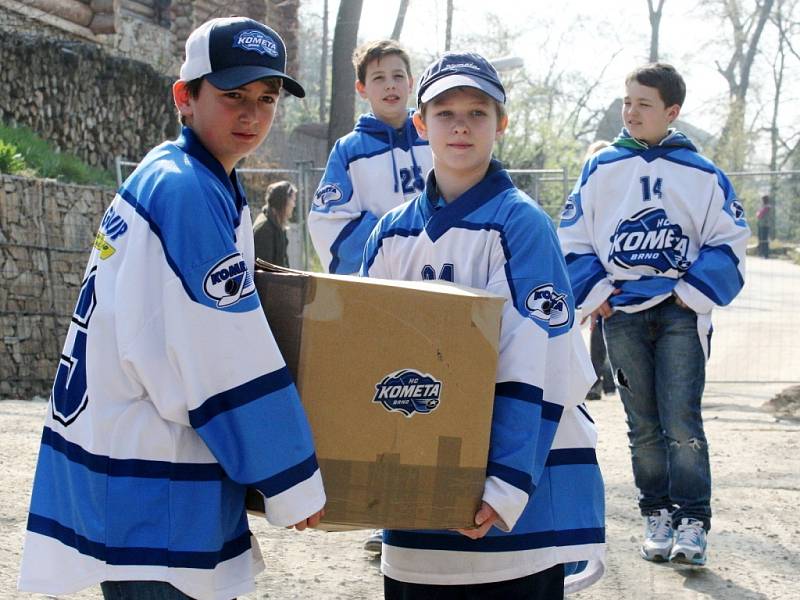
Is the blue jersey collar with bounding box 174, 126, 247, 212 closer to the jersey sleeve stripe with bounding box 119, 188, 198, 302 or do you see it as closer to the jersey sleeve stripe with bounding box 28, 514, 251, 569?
the jersey sleeve stripe with bounding box 119, 188, 198, 302

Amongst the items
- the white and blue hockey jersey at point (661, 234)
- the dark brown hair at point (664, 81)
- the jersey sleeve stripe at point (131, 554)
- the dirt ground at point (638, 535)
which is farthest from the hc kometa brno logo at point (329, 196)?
the jersey sleeve stripe at point (131, 554)

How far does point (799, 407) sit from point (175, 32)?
1530cm

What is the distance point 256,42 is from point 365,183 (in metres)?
2.53

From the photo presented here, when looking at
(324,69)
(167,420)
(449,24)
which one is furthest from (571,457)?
(324,69)

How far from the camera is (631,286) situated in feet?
16.0

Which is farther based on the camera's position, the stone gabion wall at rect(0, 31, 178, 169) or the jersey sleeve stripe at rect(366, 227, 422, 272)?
the stone gabion wall at rect(0, 31, 178, 169)

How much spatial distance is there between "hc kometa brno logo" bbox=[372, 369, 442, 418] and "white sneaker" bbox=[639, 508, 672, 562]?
270cm

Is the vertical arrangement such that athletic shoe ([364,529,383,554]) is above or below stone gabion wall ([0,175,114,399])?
below

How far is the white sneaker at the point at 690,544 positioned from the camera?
4.80 metres

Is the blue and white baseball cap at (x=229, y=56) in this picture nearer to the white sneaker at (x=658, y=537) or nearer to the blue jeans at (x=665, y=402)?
the blue jeans at (x=665, y=402)

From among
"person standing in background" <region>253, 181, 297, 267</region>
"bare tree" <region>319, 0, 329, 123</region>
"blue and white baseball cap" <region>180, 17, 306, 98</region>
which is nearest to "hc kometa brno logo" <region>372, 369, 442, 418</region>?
"blue and white baseball cap" <region>180, 17, 306, 98</region>

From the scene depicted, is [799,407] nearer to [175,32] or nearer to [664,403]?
[664,403]

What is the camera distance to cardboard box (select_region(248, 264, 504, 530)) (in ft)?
8.23

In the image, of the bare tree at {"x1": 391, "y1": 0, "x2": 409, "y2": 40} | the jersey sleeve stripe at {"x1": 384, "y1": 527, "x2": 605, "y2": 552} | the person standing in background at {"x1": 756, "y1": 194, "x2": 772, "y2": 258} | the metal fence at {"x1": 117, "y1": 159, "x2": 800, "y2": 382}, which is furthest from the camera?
the bare tree at {"x1": 391, "y1": 0, "x2": 409, "y2": 40}
